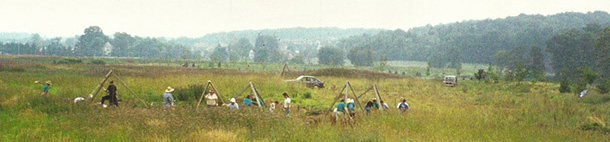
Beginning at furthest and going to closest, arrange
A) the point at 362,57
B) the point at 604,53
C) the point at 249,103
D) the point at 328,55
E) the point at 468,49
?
1. the point at 468,49
2. the point at 328,55
3. the point at 362,57
4. the point at 604,53
5. the point at 249,103

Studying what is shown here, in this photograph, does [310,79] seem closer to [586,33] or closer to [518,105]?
[518,105]

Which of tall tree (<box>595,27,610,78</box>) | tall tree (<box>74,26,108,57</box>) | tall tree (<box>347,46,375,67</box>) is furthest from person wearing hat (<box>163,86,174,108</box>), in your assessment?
tall tree (<box>74,26,108,57</box>)

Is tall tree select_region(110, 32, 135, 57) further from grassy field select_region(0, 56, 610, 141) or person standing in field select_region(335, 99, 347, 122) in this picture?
person standing in field select_region(335, 99, 347, 122)

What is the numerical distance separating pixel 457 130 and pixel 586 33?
299ft

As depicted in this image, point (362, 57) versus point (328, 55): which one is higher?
point (328, 55)

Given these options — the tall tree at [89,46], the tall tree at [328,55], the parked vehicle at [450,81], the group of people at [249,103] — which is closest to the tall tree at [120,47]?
the tall tree at [89,46]

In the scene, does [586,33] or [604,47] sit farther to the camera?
[586,33]

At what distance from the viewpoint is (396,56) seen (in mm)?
184250

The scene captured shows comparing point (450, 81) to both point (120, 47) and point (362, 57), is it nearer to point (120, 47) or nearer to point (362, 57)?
point (362, 57)

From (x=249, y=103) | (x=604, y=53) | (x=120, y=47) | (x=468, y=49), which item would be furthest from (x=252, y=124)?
(x=120, y=47)

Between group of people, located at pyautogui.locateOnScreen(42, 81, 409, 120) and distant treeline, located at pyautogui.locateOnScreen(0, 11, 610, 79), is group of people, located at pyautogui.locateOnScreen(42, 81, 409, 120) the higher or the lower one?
the lower one

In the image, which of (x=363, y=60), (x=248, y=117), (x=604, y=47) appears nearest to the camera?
(x=248, y=117)

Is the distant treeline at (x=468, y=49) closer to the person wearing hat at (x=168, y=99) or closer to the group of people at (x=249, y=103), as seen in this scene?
the group of people at (x=249, y=103)

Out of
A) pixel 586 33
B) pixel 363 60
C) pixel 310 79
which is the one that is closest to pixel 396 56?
pixel 363 60
